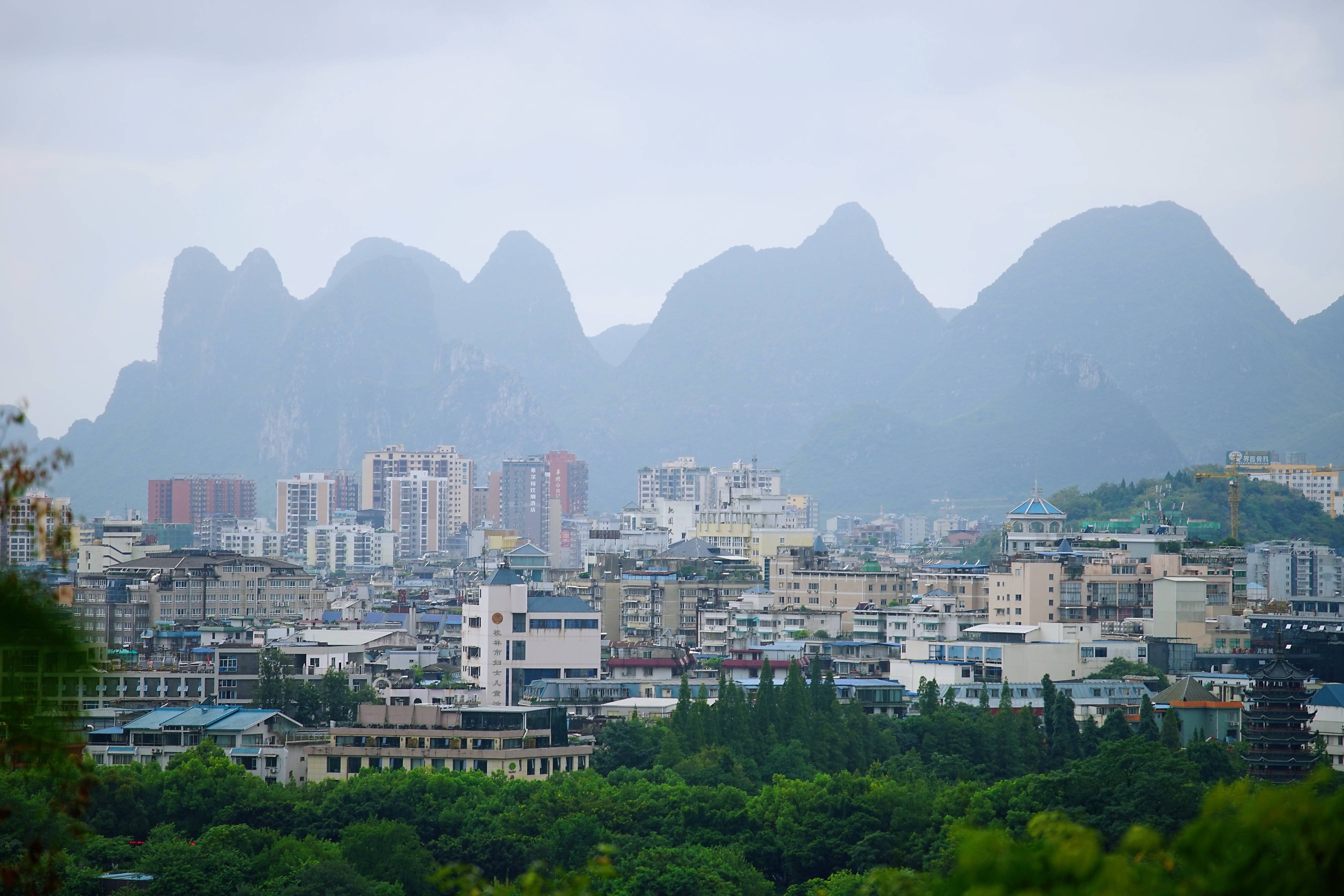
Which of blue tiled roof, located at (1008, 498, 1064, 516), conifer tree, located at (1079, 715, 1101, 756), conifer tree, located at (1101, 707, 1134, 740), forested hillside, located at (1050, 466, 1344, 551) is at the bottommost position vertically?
conifer tree, located at (1079, 715, 1101, 756)

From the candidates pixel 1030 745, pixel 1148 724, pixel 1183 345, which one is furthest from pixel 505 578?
pixel 1183 345

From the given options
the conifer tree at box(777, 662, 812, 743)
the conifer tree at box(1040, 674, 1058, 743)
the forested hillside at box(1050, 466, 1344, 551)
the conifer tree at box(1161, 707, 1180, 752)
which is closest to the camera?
the conifer tree at box(1161, 707, 1180, 752)

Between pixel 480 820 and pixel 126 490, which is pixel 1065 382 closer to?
pixel 126 490

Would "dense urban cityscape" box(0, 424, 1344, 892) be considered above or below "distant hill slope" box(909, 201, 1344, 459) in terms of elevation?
below

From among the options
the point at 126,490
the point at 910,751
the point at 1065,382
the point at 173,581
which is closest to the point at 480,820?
the point at 910,751

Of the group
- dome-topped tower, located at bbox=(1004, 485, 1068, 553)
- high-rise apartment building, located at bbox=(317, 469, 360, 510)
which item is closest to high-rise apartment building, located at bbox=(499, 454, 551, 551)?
high-rise apartment building, located at bbox=(317, 469, 360, 510)

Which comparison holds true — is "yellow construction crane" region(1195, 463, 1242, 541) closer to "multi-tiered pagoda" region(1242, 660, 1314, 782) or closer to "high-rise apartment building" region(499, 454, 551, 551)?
"multi-tiered pagoda" region(1242, 660, 1314, 782)

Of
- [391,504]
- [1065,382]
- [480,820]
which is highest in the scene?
[1065,382]

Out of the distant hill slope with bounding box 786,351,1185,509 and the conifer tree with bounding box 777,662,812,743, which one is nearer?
the conifer tree with bounding box 777,662,812,743

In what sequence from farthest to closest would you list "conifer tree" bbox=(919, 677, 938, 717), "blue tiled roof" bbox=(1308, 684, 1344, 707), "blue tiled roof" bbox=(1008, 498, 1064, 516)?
"blue tiled roof" bbox=(1008, 498, 1064, 516) < "blue tiled roof" bbox=(1308, 684, 1344, 707) < "conifer tree" bbox=(919, 677, 938, 717)
